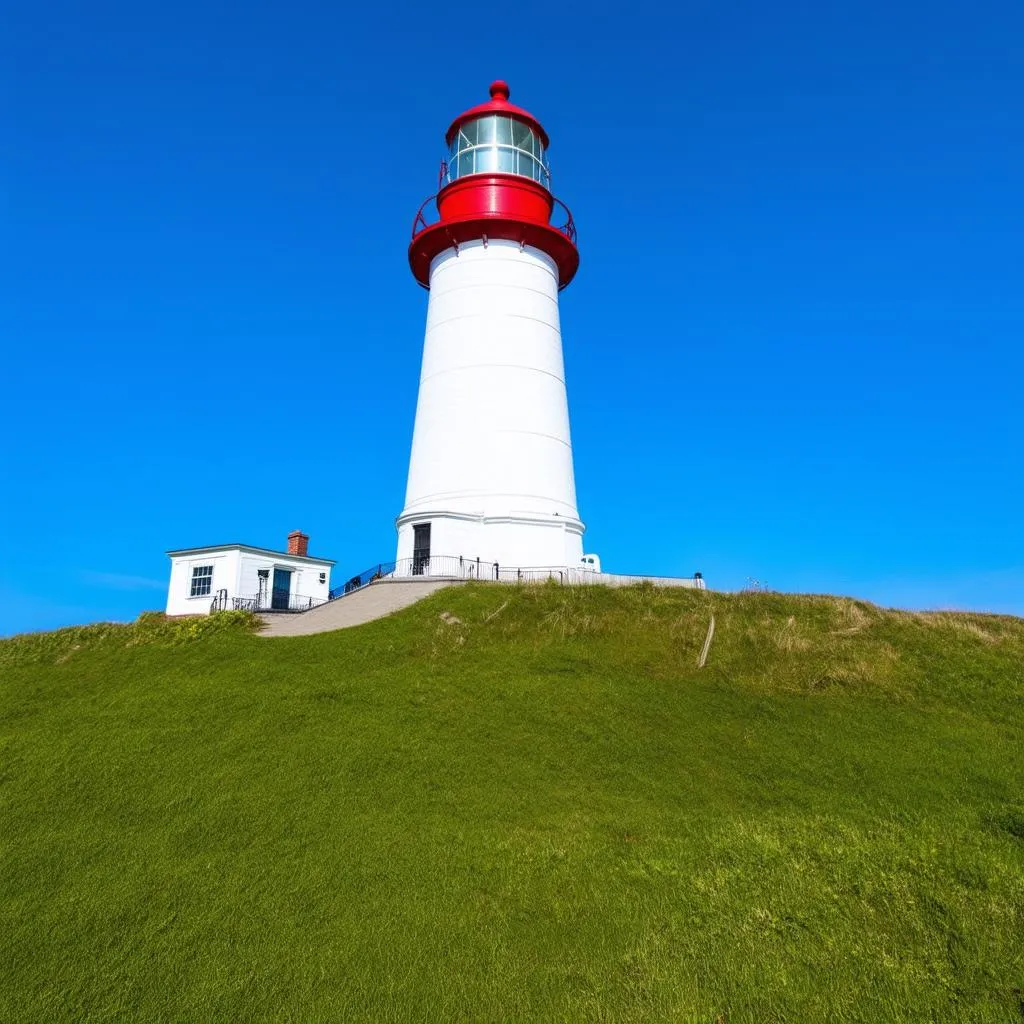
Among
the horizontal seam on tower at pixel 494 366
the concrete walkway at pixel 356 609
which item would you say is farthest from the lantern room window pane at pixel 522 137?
the concrete walkway at pixel 356 609

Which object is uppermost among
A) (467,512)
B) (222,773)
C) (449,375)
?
(449,375)

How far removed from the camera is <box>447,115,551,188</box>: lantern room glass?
26.3 metres

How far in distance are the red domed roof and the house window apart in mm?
19045

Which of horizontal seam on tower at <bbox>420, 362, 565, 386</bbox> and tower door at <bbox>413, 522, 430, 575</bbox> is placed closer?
tower door at <bbox>413, 522, 430, 575</bbox>

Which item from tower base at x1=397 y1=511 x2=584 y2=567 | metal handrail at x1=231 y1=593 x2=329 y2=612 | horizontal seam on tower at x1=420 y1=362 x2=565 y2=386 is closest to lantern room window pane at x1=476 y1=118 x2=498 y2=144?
horizontal seam on tower at x1=420 y1=362 x2=565 y2=386

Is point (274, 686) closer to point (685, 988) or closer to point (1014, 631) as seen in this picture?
point (685, 988)

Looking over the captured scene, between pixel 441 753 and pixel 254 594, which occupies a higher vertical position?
pixel 254 594

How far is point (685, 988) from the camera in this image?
622 cm

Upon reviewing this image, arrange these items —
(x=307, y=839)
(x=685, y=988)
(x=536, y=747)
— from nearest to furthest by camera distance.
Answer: (x=685, y=988) → (x=307, y=839) → (x=536, y=747)

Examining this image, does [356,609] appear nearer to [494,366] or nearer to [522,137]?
[494,366]

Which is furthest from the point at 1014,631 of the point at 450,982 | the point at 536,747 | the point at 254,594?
the point at 254,594

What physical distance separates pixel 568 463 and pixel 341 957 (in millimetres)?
19999

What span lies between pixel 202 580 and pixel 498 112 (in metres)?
21.0

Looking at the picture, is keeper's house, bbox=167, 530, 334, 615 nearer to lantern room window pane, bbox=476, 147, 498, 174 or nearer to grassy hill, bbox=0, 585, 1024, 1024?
grassy hill, bbox=0, 585, 1024, 1024
